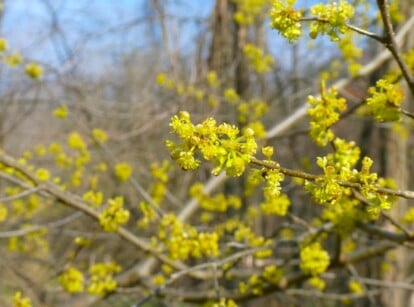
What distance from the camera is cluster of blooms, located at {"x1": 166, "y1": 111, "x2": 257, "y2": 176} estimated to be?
113 centimetres

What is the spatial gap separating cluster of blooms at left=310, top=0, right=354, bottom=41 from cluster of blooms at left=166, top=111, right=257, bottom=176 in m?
0.52

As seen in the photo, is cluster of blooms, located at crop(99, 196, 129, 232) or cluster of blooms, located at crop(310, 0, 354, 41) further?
cluster of blooms, located at crop(99, 196, 129, 232)

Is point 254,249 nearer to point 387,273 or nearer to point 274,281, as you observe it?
point 274,281

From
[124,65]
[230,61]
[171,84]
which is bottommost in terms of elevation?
[171,84]

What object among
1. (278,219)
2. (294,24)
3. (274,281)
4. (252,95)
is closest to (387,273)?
(252,95)

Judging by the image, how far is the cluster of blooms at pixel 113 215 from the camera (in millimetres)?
2559

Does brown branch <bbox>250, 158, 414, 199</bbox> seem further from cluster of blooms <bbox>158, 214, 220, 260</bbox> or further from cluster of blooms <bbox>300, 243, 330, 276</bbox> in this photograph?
cluster of blooms <bbox>158, 214, 220, 260</bbox>

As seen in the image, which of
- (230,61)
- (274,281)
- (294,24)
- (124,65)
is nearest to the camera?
(294,24)

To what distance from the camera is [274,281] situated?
2.73 meters

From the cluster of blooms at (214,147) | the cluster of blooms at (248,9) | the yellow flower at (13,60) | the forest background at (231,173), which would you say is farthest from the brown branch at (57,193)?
the cluster of blooms at (248,9)

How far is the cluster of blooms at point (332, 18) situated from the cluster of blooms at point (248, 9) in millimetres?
3827

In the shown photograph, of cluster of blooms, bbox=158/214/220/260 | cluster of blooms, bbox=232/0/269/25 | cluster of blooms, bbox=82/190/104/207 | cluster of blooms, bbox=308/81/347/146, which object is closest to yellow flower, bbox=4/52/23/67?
cluster of blooms, bbox=82/190/104/207

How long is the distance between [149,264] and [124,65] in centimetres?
828

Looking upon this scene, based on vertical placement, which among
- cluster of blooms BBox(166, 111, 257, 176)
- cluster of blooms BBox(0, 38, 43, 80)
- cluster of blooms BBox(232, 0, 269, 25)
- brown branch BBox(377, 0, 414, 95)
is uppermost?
cluster of blooms BBox(232, 0, 269, 25)
